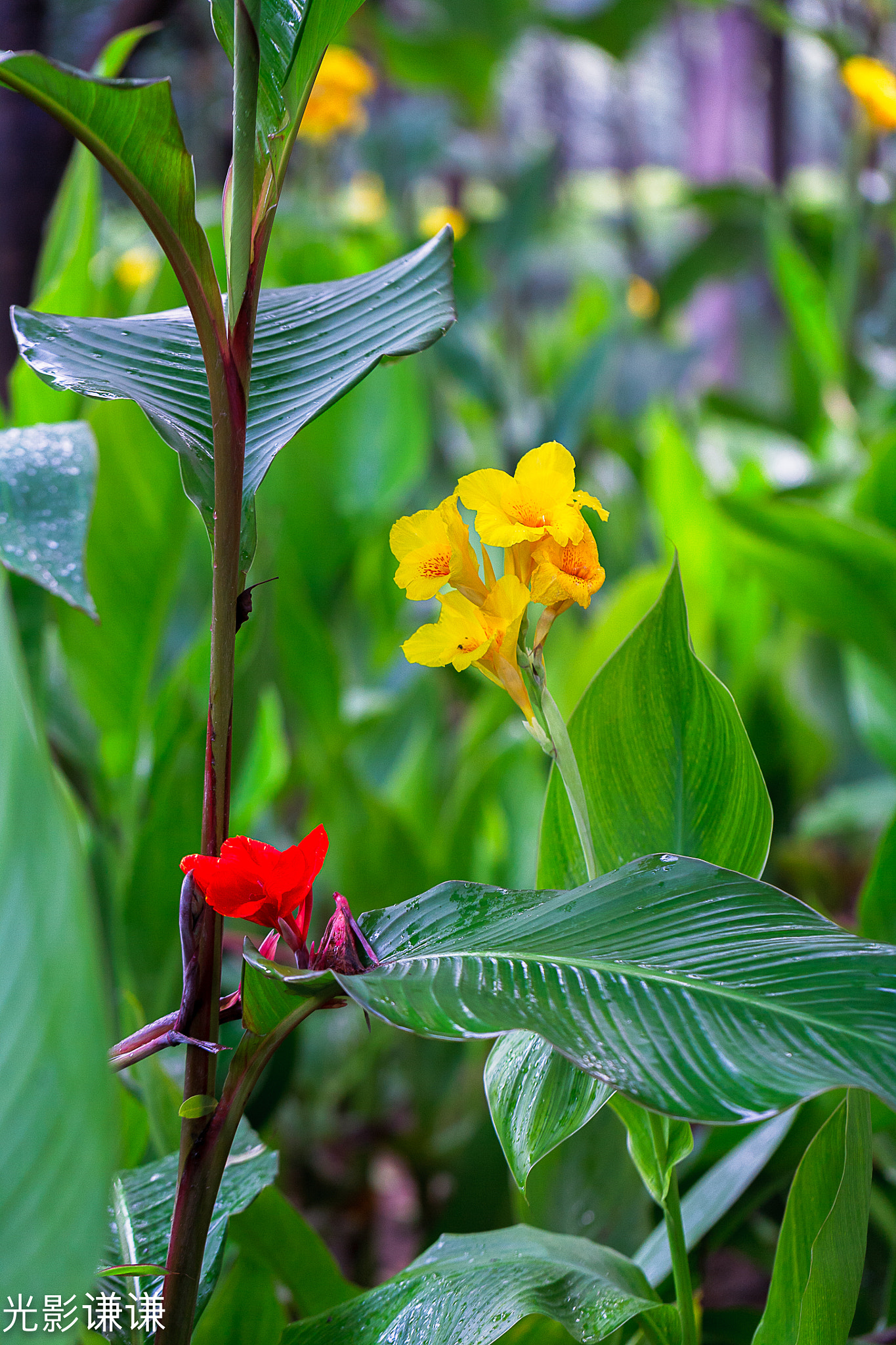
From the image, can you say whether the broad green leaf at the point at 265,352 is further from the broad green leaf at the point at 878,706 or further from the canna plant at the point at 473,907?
the broad green leaf at the point at 878,706

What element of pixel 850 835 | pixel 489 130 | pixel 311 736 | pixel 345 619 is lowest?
pixel 850 835

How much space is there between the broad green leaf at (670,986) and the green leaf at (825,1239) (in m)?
0.09

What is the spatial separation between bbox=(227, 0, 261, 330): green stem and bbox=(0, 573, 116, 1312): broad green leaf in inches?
5.3

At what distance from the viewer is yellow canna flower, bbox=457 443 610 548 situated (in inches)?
10.2

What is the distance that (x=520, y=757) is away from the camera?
85 centimetres

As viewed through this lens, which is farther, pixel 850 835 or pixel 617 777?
pixel 850 835

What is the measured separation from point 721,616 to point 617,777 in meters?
0.67

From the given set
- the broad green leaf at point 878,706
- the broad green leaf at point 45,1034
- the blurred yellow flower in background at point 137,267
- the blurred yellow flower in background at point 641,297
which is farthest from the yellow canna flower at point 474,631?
the blurred yellow flower in background at point 641,297

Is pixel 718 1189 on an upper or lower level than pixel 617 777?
lower

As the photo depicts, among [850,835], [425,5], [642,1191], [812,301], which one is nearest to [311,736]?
[642,1191]

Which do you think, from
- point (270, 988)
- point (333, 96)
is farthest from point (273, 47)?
point (333, 96)

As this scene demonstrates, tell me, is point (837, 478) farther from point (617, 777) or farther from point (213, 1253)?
point (213, 1253)

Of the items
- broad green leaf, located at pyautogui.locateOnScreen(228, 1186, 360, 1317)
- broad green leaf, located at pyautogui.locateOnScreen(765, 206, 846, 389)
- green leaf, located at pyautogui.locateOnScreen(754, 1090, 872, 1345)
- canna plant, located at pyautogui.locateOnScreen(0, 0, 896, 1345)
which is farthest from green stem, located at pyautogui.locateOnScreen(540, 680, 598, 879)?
broad green leaf, located at pyautogui.locateOnScreen(765, 206, 846, 389)

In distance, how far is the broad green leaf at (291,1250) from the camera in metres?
0.39
